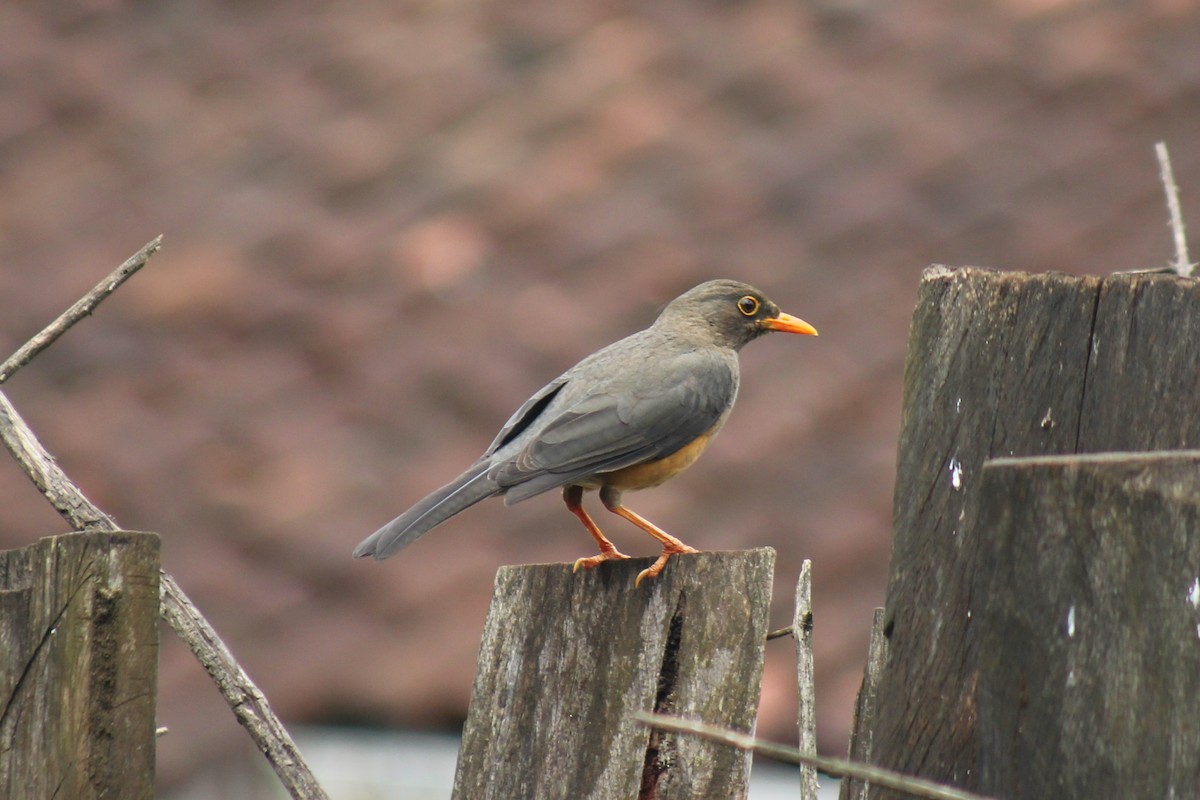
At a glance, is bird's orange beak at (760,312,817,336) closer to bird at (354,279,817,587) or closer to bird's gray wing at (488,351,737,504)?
bird at (354,279,817,587)

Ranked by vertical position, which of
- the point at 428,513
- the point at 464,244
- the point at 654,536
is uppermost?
the point at 464,244

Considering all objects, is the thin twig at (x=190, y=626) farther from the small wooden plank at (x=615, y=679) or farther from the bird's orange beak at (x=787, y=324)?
the bird's orange beak at (x=787, y=324)

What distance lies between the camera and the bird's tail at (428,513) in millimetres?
3498

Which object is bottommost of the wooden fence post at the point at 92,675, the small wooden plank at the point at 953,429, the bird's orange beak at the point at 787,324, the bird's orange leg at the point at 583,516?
the wooden fence post at the point at 92,675

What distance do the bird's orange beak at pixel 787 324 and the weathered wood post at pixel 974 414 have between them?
3.05m

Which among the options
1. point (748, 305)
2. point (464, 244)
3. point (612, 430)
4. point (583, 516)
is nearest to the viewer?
point (612, 430)

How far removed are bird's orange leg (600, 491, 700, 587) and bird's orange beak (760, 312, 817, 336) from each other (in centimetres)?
103

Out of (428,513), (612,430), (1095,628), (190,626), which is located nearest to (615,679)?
(190,626)

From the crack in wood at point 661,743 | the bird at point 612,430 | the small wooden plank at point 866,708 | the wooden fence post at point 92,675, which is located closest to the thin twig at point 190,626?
the wooden fence post at point 92,675

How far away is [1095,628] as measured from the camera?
1.73 m

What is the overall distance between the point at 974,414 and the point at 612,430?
2.22 metres

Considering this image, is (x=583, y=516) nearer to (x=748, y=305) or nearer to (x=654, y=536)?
(x=654, y=536)

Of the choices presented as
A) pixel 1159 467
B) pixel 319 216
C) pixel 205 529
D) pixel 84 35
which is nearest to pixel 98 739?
pixel 1159 467

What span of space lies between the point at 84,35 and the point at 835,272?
3043 mm
